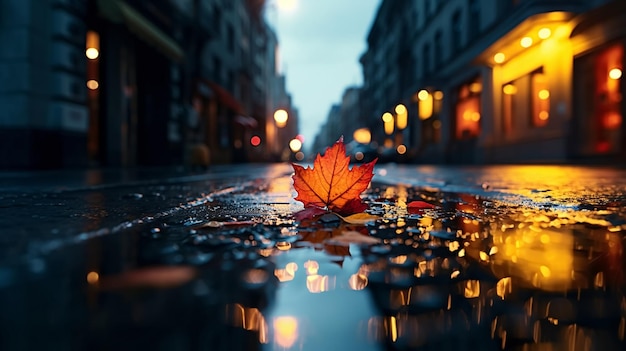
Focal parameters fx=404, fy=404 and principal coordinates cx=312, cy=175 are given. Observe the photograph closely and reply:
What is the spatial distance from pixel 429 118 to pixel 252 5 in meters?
15.6

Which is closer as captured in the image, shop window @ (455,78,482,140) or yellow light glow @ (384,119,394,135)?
shop window @ (455,78,482,140)

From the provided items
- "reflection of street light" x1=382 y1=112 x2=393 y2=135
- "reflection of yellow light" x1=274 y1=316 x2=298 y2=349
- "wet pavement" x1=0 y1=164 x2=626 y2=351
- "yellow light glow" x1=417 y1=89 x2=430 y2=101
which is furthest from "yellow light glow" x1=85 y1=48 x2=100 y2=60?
"reflection of street light" x1=382 y1=112 x2=393 y2=135

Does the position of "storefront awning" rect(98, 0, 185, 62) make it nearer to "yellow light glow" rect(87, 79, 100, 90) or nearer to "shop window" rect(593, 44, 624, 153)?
"yellow light glow" rect(87, 79, 100, 90)

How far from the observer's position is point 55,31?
845 centimetres

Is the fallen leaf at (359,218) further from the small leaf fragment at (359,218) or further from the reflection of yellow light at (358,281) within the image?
the reflection of yellow light at (358,281)

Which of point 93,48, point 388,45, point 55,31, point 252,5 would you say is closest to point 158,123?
point 93,48

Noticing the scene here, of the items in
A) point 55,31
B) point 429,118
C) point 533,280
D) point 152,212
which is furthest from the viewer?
point 429,118

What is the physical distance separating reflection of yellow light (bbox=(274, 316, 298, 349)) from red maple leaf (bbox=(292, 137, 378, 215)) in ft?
3.18

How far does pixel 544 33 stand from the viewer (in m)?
12.5

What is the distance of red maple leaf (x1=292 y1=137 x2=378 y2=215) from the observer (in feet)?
5.15

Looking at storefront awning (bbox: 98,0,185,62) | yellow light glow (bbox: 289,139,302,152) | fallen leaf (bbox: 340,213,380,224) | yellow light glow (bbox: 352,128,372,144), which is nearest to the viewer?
fallen leaf (bbox: 340,213,380,224)

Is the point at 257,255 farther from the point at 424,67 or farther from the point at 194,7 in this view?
the point at 424,67

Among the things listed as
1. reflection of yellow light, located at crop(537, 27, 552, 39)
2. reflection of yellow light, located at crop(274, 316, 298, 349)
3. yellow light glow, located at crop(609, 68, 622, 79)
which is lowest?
reflection of yellow light, located at crop(274, 316, 298, 349)

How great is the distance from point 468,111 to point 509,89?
139 inches
